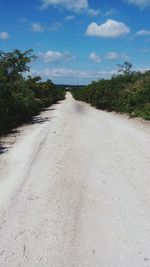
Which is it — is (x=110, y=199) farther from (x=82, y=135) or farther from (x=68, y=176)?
(x=82, y=135)

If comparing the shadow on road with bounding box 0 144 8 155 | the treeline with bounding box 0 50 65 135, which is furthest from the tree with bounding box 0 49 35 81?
the shadow on road with bounding box 0 144 8 155

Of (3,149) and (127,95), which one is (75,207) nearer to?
(3,149)

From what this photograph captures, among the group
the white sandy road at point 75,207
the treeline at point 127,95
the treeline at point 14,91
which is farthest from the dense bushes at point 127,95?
the white sandy road at point 75,207

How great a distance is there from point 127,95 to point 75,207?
24078 mm

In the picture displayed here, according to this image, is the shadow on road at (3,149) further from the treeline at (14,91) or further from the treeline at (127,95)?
the treeline at (127,95)

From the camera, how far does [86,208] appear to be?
6.58 m

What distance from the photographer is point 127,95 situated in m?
29.9

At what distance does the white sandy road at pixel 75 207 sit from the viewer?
195 inches

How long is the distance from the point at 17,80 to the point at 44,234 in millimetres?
19714

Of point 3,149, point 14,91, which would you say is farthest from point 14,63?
point 3,149

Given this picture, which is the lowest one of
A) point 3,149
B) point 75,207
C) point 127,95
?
point 3,149

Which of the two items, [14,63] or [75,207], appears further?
[14,63]

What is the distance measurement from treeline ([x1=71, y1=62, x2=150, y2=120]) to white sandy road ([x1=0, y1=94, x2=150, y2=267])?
11.6 m

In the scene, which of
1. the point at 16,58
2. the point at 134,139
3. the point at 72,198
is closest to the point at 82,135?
the point at 134,139
